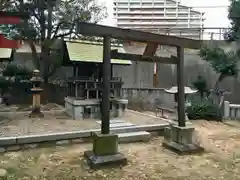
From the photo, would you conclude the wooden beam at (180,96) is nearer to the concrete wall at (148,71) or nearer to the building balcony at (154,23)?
the concrete wall at (148,71)

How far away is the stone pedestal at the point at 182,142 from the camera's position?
18.5 ft

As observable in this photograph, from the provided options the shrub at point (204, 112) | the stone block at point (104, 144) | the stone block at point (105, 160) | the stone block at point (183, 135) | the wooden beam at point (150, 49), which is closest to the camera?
the stone block at point (105, 160)

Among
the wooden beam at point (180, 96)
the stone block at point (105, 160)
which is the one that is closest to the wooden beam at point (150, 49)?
the wooden beam at point (180, 96)

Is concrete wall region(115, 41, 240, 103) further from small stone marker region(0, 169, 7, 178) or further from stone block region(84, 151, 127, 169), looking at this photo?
small stone marker region(0, 169, 7, 178)

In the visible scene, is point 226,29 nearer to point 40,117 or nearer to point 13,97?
point 40,117

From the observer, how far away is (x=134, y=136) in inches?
260

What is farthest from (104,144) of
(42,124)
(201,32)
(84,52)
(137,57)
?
(201,32)

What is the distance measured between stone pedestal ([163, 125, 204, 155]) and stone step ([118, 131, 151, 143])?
791mm

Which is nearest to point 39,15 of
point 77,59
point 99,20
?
point 99,20

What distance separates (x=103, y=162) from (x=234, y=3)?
11307 mm

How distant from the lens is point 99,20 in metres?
12.0

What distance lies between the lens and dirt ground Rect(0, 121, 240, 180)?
A: 431 centimetres

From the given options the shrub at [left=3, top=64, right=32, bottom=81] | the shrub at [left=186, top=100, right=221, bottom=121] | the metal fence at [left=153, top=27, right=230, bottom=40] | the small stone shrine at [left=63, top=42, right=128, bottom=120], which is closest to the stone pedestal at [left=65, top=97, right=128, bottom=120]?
the small stone shrine at [left=63, top=42, right=128, bottom=120]

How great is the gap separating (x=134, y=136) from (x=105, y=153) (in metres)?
1.86
